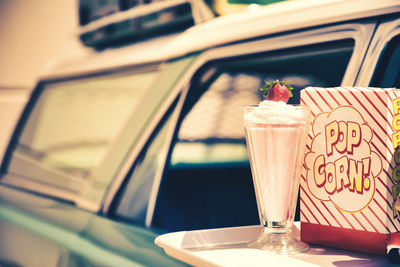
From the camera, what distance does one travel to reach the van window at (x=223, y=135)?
95cm

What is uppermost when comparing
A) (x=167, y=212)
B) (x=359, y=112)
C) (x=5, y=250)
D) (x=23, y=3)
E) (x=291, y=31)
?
(x=23, y=3)

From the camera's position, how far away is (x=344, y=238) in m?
0.69

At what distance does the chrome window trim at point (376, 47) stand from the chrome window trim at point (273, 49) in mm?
12

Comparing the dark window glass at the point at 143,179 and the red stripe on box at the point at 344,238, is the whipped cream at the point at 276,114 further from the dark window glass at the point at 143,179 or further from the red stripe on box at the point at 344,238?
the dark window glass at the point at 143,179

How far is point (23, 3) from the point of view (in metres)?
4.91

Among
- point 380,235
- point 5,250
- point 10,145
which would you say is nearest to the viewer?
point 380,235

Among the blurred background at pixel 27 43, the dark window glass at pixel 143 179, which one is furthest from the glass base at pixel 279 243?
the blurred background at pixel 27 43

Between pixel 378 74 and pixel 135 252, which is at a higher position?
pixel 378 74

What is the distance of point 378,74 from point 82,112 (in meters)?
1.34

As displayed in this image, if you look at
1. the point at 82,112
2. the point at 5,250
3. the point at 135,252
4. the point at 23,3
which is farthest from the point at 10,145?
the point at 23,3

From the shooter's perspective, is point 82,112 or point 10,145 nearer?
point 82,112

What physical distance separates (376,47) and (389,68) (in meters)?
0.04

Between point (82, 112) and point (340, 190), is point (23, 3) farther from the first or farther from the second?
point (340, 190)

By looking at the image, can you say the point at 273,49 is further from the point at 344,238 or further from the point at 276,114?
the point at 344,238
